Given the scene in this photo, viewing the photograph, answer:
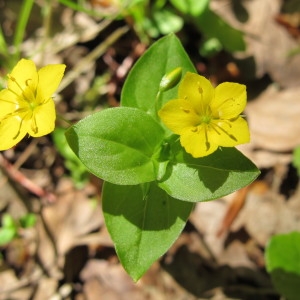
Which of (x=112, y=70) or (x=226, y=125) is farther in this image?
(x=112, y=70)

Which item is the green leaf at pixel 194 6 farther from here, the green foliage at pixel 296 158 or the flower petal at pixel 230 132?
the flower petal at pixel 230 132

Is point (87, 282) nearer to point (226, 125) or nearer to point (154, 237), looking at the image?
point (154, 237)

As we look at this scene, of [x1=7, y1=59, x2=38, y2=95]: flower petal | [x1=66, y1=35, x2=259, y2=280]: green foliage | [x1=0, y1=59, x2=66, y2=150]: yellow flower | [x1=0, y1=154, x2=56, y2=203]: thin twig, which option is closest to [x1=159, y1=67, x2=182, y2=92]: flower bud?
[x1=66, y1=35, x2=259, y2=280]: green foliage

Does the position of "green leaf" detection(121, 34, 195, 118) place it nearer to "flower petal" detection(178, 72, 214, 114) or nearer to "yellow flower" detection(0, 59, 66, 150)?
"flower petal" detection(178, 72, 214, 114)

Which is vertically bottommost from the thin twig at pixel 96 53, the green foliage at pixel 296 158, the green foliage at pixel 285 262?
the green foliage at pixel 285 262

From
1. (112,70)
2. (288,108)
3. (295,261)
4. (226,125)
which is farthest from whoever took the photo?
(112,70)

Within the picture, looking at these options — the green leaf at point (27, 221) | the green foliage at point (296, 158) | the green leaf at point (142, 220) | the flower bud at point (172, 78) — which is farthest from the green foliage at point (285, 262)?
the green leaf at point (27, 221)

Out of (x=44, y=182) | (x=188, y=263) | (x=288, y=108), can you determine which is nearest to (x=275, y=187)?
(x=288, y=108)
